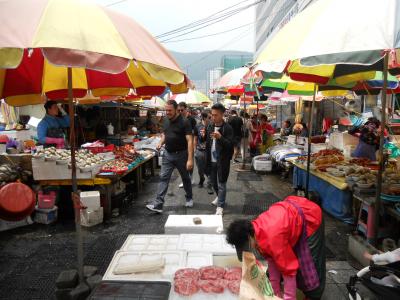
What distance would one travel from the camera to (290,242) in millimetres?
2559

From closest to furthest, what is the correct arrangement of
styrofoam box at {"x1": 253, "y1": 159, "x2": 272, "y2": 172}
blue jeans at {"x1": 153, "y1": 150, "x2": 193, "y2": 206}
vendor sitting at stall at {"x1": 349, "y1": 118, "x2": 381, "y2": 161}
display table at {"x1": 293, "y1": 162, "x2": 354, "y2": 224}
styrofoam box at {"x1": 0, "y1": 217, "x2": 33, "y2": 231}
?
styrofoam box at {"x1": 0, "y1": 217, "x2": 33, "y2": 231}, display table at {"x1": 293, "y1": 162, "x2": 354, "y2": 224}, blue jeans at {"x1": 153, "y1": 150, "x2": 193, "y2": 206}, vendor sitting at stall at {"x1": 349, "y1": 118, "x2": 381, "y2": 161}, styrofoam box at {"x1": 253, "y1": 159, "x2": 272, "y2": 172}

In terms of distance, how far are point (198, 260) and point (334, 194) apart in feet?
14.1

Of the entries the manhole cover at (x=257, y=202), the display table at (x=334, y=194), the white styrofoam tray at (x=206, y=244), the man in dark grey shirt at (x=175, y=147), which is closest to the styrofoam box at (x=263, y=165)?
the manhole cover at (x=257, y=202)

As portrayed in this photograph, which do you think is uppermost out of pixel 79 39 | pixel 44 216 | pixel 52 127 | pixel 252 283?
pixel 79 39

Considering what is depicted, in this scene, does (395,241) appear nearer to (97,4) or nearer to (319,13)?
(319,13)


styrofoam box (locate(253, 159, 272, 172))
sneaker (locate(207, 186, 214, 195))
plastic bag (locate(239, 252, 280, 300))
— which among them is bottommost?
sneaker (locate(207, 186, 214, 195))

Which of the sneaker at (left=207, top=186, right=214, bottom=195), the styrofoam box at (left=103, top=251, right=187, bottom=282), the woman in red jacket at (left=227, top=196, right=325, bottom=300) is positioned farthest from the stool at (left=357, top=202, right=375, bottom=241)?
the sneaker at (left=207, top=186, right=214, bottom=195)

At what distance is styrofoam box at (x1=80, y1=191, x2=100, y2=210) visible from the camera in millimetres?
5824

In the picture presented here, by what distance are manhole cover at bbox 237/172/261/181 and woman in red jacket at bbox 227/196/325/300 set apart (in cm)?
720

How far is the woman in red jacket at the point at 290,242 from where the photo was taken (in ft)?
8.05

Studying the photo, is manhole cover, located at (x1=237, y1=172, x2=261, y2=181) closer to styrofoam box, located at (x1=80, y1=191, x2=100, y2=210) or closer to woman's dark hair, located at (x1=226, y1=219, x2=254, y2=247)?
styrofoam box, located at (x1=80, y1=191, x2=100, y2=210)

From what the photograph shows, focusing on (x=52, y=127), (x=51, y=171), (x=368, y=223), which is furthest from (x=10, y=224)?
(x=368, y=223)

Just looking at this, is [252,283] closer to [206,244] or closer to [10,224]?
[206,244]

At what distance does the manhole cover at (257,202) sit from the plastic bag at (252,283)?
4.25m
